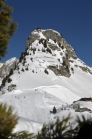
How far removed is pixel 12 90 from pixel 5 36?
39.6 meters

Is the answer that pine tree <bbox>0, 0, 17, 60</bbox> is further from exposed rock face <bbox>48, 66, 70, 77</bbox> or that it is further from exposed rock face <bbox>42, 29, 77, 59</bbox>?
exposed rock face <bbox>42, 29, 77, 59</bbox>

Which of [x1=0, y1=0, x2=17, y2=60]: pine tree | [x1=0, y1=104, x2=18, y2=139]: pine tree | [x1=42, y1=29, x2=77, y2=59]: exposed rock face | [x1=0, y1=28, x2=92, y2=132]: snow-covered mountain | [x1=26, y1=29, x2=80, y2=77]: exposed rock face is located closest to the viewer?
[x1=0, y1=104, x2=18, y2=139]: pine tree

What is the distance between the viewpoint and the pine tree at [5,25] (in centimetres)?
1080

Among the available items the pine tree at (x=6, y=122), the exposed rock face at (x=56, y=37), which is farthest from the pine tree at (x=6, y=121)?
the exposed rock face at (x=56, y=37)

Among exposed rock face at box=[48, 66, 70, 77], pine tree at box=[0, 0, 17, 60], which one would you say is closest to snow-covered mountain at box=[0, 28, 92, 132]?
exposed rock face at box=[48, 66, 70, 77]

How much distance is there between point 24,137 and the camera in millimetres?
2662

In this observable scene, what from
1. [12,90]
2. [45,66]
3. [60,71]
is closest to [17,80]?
[12,90]

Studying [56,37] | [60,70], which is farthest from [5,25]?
[56,37]

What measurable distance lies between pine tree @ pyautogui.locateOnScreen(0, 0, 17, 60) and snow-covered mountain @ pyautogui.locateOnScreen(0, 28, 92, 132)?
58.1ft

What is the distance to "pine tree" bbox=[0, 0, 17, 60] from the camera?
425 inches

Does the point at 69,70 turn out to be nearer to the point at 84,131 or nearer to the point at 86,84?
the point at 86,84

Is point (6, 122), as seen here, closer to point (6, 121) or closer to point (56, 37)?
point (6, 121)

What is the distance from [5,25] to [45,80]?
5086 centimetres

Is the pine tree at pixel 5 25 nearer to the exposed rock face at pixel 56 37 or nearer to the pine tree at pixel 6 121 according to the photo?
the pine tree at pixel 6 121
